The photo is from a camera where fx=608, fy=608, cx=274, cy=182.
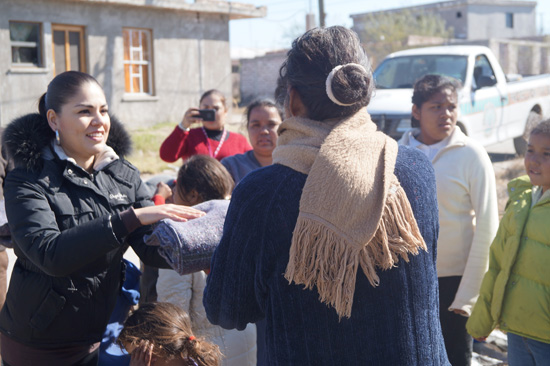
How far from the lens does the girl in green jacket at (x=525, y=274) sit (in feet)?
9.87

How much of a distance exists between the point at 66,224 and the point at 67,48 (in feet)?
53.0

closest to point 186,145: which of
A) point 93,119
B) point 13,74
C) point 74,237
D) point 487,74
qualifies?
point 93,119

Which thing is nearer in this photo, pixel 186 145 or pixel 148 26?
pixel 186 145

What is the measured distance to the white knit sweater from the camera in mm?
3383

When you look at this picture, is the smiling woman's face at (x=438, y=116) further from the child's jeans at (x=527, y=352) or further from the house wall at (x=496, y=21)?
the house wall at (x=496, y=21)

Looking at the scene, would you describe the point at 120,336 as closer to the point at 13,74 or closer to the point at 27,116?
the point at 27,116

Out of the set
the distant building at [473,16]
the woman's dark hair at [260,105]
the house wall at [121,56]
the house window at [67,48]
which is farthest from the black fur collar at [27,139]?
the distant building at [473,16]

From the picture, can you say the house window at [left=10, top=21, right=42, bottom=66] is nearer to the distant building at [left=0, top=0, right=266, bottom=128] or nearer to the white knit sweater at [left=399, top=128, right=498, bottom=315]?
the distant building at [left=0, top=0, right=266, bottom=128]

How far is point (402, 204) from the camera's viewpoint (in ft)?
5.92

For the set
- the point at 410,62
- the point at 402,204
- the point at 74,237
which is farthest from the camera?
the point at 410,62

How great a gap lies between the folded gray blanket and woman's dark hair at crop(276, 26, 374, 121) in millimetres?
782

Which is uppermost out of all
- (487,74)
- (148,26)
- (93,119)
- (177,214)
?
(148,26)

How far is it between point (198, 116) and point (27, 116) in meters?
2.46

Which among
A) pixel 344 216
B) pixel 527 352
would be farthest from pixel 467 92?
pixel 344 216
